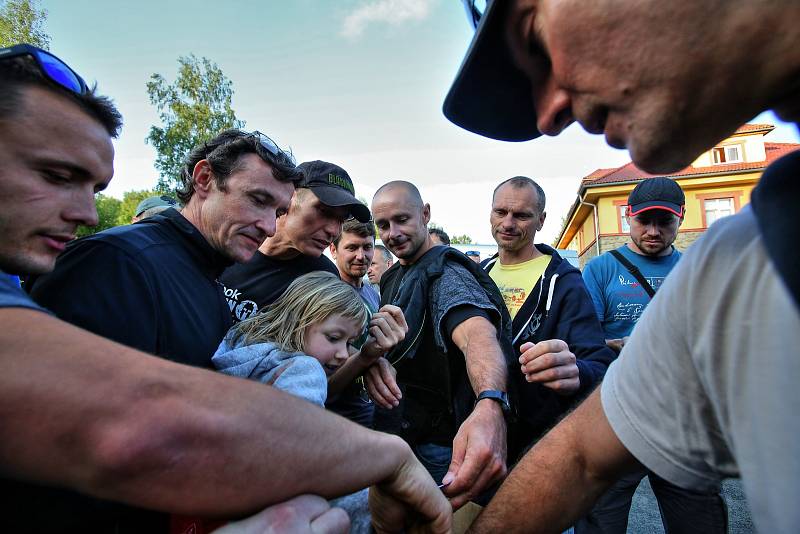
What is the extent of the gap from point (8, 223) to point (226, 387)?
0.85 m

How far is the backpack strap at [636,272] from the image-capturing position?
3678 millimetres

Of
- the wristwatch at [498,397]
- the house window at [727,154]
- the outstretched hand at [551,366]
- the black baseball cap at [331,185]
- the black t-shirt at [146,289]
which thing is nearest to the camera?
the black t-shirt at [146,289]

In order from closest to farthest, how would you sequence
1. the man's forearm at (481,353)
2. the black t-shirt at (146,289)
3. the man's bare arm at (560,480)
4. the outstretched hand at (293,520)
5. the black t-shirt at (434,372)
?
the outstretched hand at (293,520)
the man's bare arm at (560,480)
the black t-shirt at (146,289)
the man's forearm at (481,353)
the black t-shirt at (434,372)

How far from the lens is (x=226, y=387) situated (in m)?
0.84

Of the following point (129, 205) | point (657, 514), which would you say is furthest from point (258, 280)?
point (129, 205)

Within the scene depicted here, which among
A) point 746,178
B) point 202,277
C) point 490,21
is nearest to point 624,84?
point 490,21

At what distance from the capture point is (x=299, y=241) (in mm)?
3291

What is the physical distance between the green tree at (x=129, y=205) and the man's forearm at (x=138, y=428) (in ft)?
158

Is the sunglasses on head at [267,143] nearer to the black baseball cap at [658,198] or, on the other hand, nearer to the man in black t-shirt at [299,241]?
the man in black t-shirt at [299,241]

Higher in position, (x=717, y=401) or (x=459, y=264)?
(x=459, y=264)

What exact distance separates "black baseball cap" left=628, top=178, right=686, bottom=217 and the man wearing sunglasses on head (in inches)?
144

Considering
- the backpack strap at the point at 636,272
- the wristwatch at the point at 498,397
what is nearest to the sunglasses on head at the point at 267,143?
the wristwatch at the point at 498,397

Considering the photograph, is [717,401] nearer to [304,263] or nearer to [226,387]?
[226,387]

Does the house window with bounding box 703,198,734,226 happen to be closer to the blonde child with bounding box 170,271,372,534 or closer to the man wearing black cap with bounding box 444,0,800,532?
the blonde child with bounding box 170,271,372,534
